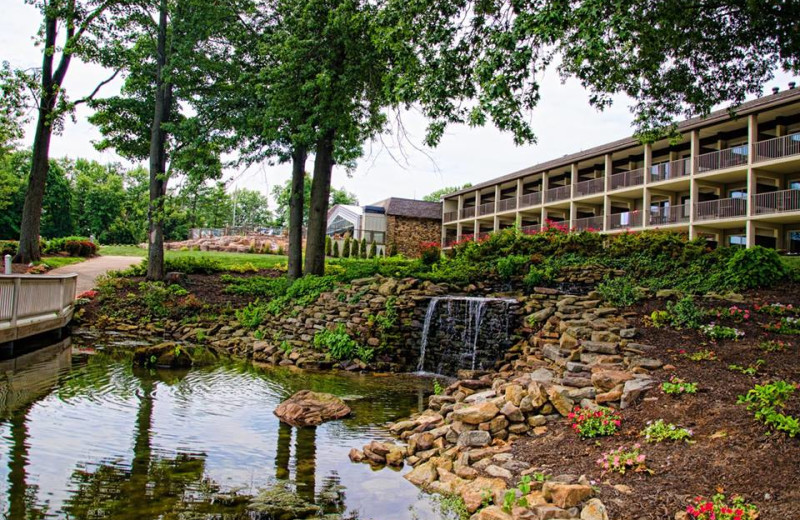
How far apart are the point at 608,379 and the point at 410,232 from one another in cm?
3461

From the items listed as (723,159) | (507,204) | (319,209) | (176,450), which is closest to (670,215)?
(723,159)

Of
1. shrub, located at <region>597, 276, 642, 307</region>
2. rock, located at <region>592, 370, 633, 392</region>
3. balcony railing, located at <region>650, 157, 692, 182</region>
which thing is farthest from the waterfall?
balcony railing, located at <region>650, 157, 692, 182</region>

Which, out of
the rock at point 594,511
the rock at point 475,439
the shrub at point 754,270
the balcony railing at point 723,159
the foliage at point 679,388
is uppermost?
the balcony railing at point 723,159

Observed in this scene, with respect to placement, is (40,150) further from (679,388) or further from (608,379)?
(679,388)

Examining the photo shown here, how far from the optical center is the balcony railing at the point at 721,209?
899 inches

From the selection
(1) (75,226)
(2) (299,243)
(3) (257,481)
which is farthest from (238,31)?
(1) (75,226)

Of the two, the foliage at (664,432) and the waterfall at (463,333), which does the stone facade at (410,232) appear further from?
the foliage at (664,432)

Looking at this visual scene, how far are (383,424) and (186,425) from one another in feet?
7.83

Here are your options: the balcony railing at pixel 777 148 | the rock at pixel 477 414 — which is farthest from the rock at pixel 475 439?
the balcony railing at pixel 777 148

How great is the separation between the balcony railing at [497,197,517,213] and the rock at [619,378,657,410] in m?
30.8

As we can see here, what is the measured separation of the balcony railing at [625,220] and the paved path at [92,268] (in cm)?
2373

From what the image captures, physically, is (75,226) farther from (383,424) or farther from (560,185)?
(383,424)

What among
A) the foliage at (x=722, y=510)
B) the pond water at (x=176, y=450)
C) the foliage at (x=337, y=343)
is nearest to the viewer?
the foliage at (x=722, y=510)

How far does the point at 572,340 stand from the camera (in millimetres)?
8859
